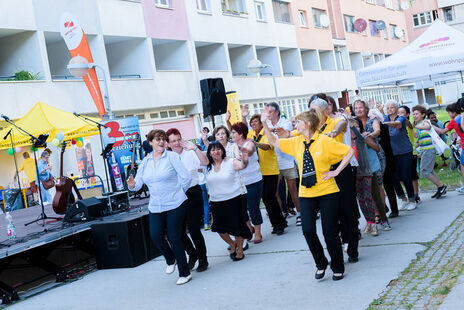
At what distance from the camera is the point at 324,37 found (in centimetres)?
4075

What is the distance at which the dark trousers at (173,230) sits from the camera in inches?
273

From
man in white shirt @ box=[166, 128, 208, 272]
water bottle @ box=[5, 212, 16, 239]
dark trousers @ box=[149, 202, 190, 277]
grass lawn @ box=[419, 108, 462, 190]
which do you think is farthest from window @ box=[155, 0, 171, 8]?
dark trousers @ box=[149, 202, 190, 277]

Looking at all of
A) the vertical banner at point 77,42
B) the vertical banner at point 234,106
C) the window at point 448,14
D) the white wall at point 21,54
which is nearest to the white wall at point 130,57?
the white wall at point 21,54

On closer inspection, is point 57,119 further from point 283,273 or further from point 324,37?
point 324,37

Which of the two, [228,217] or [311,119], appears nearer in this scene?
[311,119]

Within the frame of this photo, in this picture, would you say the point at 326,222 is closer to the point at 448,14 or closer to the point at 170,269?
the point at 170,269

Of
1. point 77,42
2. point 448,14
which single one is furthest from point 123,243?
point 448,14

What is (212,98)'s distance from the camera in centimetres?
1338

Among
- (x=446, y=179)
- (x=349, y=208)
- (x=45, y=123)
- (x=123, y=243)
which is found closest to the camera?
(x=349, y=208)

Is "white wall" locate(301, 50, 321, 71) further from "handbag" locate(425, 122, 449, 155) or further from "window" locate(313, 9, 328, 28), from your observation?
"handbag" locate(425, 122, 449, 155)

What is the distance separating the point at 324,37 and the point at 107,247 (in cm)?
3437

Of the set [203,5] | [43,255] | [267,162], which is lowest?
[43,255]

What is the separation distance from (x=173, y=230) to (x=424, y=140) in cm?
558

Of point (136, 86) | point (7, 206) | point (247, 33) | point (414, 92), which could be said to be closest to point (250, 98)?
point (247, 33)
